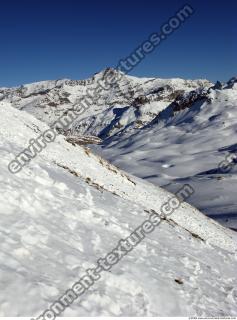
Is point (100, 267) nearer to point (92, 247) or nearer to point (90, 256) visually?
point (90, 256)

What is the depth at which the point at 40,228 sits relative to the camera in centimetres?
1341

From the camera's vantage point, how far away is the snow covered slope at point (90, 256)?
10.2 meters

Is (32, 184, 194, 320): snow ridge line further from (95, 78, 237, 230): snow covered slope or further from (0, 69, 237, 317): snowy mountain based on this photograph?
(95, 78, 237, 230): snow covered slope

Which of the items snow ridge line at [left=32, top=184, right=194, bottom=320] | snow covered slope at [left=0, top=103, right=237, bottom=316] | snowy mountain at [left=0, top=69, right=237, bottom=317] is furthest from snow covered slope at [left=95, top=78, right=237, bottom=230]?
snow covered slope at [left=0, top=103, right=237, bottom=316]

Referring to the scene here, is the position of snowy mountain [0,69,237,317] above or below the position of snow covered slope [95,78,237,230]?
below

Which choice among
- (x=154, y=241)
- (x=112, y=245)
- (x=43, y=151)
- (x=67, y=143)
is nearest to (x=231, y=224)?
(x=67, y=143)

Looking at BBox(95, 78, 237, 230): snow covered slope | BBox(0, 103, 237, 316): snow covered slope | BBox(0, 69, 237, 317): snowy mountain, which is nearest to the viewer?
BBox(0, 103, 237, 316): snow covered slope

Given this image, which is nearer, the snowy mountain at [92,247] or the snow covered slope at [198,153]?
the snowy mountain at [92,247]

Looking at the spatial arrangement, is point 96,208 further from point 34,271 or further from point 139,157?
point 139,157

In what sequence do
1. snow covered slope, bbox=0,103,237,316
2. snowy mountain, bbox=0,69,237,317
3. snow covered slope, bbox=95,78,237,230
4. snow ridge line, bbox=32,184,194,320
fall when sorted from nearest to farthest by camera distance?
1. snow ridge line, bbox=32,184,194,320
2. snow covered slope, bbox=0,103,237,316
3. snowy mountain, bbox=0,69,237,317
4. snow covered slope, bbox=95,78,237,230

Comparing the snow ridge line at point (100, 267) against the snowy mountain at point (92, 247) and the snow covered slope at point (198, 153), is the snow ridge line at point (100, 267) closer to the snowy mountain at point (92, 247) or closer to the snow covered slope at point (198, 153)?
the snowy mountain at point (92, 247)

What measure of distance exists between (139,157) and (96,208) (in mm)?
103732

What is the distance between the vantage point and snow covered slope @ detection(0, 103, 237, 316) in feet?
33.6

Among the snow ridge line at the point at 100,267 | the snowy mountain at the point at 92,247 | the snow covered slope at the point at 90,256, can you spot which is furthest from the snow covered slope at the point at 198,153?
the snow covered slope at the point at 90,256
